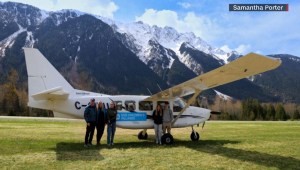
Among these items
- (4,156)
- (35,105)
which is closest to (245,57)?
(4,156)

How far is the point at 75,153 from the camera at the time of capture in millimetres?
13375

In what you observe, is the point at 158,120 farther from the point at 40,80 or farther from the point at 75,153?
the point at 40,80

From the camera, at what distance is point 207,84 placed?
16125mm

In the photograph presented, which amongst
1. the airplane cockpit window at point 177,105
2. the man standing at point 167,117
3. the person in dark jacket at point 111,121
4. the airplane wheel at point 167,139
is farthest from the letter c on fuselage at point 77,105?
the airplane cockpit window at point 177,105

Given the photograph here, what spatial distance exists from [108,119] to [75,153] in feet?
10.5

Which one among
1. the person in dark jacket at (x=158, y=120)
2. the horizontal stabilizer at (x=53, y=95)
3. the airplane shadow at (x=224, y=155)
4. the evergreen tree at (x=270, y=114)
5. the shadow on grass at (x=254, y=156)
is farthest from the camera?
the evergreen tree at (x=270, y=114)

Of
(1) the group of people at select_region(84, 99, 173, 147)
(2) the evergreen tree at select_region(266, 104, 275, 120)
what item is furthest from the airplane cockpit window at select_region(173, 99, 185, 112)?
(2) the evergreen tree at select_region(266, 104, 275, 120)

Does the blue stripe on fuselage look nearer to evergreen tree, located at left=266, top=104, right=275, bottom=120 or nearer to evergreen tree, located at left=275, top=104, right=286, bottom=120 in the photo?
evergreen tree, located at left=275, top=104, right=286, bottom=120

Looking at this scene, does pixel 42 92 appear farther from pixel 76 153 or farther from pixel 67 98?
pixel 76 153

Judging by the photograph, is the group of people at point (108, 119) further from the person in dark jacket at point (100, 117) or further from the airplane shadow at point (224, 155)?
the airplane shadow at point (224, 155)

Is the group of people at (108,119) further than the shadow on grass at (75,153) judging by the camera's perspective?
Yes

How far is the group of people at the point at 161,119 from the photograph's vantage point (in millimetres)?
17047

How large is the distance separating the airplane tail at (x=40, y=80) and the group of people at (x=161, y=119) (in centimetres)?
428

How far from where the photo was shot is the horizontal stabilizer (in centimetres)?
1593
